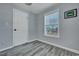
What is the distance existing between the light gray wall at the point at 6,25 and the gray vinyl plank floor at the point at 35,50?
170 millimetres

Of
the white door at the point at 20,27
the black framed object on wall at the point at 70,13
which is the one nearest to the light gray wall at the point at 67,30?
the black framed object on wall at the point at 70,13

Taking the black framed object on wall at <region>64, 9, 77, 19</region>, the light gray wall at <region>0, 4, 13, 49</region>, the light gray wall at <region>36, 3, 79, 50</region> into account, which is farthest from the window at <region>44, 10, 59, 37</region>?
the light gray wall at <region>0, 4, 13, 49</region>

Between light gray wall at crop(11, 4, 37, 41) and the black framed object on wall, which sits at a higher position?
the black framed object on wall

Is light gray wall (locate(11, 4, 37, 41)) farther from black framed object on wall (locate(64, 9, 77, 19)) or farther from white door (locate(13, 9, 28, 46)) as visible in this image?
black framed object on wall (locate(64, 9, 77, 19))

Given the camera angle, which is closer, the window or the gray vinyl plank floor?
the gray vinyl plank floor

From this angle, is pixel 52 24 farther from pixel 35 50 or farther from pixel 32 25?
pixel 35 50

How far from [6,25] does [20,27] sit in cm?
28

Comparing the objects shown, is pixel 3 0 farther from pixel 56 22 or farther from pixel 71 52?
pixel 71 52

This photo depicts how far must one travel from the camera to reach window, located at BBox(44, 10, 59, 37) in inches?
75.2

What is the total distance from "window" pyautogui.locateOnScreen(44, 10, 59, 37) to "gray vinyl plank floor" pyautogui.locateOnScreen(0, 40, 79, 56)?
0.27 metres

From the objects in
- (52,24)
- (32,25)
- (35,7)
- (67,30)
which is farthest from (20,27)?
(67,30)

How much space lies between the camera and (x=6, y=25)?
6.14ft

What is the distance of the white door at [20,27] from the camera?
1912mm

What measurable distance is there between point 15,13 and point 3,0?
0.33 meters
